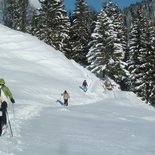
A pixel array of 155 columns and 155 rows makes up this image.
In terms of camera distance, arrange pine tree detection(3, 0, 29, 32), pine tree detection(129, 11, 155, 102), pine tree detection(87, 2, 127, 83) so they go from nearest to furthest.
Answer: pine tree detection(129, 11, 155, 102) < pine tree detection(87, 2, 127, 83) < pine tree detection(3, 0, 29, 32)

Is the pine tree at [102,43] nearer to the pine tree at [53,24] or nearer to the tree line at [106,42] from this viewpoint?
the tree line at [106,42]

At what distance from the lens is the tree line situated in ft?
172

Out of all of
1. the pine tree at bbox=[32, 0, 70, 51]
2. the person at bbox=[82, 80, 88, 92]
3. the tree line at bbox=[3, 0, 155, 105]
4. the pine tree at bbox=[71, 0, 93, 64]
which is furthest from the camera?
the pine tree at bbox=[71, 0, 93, 64]

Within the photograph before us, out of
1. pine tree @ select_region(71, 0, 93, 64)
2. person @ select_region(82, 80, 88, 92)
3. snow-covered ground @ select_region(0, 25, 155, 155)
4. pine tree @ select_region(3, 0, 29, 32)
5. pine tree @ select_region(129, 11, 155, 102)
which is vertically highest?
pine tree @ select_region(3, 0, 29, 32)

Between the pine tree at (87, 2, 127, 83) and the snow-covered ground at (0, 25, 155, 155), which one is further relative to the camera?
the pine tree at (87, 2, 127, 83)

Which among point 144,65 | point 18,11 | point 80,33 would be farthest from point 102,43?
point 18,11

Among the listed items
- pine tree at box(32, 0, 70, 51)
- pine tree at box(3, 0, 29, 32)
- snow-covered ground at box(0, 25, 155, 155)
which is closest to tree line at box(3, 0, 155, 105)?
pine tree at box(32, 0, 70, 51)

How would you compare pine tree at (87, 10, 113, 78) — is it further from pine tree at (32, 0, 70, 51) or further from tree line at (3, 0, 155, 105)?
pine tree at (32, 0, 70, 51)

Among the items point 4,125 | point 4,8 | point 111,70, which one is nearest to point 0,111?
point 4,125

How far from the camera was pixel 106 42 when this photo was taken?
58.1m

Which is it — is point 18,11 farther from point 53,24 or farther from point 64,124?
point 64,124

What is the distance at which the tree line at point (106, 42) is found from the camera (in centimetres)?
5256

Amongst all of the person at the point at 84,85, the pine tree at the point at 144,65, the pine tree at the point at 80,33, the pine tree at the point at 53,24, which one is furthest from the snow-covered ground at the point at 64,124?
the pine tree at the point at 80,33

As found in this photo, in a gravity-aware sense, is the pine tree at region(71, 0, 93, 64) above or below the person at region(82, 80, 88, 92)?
above
